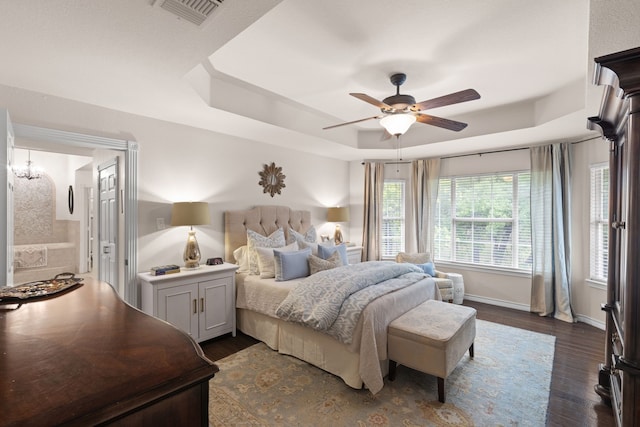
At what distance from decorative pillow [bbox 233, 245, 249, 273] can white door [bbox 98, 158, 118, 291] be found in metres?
1.30

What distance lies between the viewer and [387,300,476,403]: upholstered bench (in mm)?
2307

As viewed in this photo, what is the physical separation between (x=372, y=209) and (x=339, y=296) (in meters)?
3.23

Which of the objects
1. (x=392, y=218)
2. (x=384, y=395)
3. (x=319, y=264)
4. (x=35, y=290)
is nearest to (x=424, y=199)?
(x=392, y=218)

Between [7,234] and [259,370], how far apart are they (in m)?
2.17

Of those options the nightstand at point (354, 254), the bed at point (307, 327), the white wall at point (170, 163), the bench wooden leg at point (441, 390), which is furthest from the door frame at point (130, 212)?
the nightstand at point (354, 254)

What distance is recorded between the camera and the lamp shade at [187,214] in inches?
127

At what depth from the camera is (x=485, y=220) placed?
487 cm

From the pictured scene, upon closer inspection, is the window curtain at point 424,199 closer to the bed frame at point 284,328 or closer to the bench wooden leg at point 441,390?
the bed frame at point 284,328

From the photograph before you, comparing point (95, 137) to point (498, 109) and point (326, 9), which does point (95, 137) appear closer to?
point (326, 9)

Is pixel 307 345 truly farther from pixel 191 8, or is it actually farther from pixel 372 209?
pixel 372 209

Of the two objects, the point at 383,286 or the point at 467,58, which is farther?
the point at 383,286

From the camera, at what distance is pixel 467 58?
103 inches

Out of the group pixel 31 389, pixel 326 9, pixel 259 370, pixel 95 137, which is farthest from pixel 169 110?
pixel 31 389

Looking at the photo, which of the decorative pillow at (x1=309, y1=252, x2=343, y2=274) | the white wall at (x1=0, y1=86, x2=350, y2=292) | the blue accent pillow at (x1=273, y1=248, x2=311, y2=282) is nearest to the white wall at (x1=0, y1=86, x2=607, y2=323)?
the white wall at (x1=0, y1=86, x2=350, y2=292)
